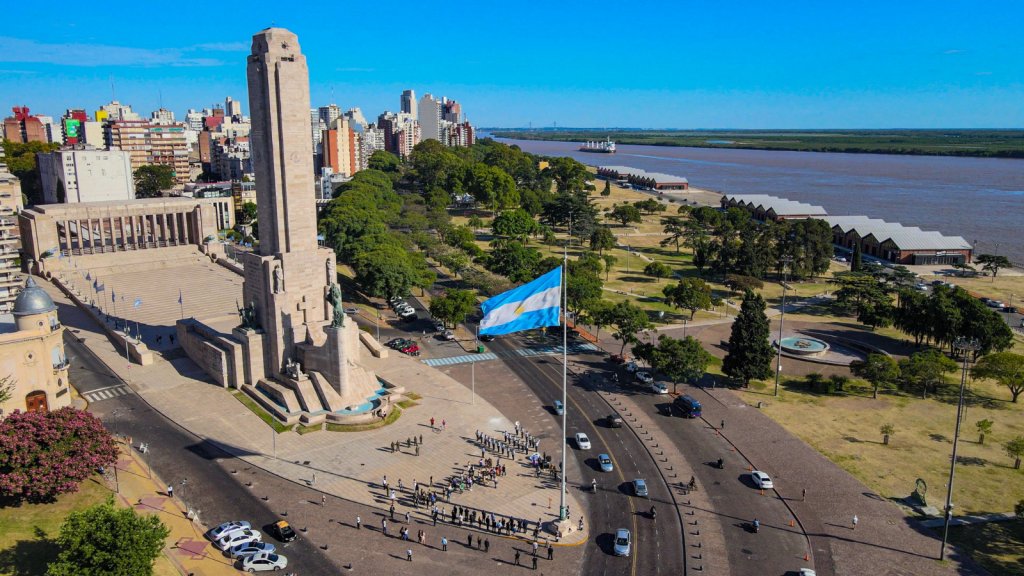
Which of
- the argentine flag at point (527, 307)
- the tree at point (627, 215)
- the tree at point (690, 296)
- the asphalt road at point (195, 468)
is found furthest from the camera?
the tree at point (627, 215)

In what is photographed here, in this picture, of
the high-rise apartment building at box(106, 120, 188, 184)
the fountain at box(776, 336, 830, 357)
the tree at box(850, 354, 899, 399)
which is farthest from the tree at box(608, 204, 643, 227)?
the high-rise apartment building at box(106, 120, 188, 184)

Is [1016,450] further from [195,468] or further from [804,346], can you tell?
[195,468]

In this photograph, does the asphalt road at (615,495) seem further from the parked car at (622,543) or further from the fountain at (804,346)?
the fountain at (804,346)

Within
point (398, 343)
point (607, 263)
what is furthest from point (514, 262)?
point (398, 343)

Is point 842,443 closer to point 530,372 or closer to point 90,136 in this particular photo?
point 530,372

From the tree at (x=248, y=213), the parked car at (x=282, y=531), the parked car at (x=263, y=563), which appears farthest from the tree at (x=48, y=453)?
the tree at (x=248, y=213)
